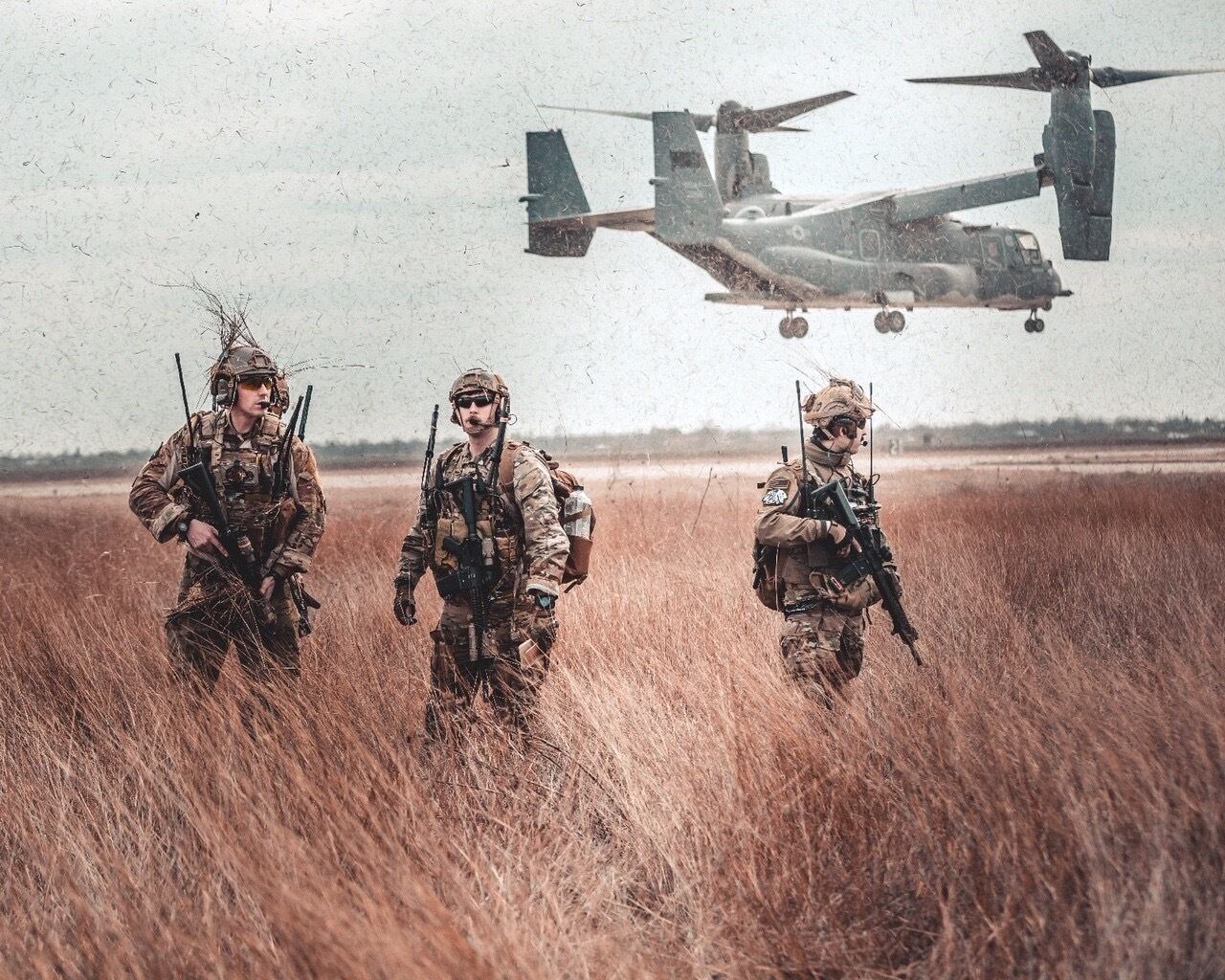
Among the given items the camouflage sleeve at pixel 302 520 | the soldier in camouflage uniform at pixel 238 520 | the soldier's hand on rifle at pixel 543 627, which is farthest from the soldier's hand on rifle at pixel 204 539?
the soldier's hand on rifle at pixel 543 627

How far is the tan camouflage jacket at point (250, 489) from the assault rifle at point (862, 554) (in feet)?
7.28

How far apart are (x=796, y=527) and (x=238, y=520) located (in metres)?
2.45

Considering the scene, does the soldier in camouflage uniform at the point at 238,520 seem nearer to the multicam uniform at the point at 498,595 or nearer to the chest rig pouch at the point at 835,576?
the multicam uniform at the point at 498,595

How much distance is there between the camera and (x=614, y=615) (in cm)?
692

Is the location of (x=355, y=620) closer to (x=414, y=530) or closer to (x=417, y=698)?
(x=417, y=698)

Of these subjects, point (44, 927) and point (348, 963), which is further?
point (44, 927)

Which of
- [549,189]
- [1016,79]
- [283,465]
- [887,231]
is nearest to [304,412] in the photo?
[283,465]

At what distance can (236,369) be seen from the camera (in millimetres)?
5133

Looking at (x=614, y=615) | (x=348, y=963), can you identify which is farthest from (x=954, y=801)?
(x=614, y=615)

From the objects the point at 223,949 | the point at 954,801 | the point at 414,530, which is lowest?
the point at 223,949

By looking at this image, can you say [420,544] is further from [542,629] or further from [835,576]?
[835,576]

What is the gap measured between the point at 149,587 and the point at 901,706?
6408mm

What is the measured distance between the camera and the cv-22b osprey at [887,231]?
81.1 feet

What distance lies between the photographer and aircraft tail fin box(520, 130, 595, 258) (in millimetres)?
32094
